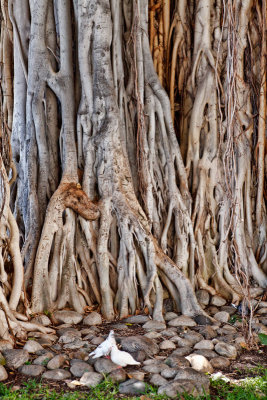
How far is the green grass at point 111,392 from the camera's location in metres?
2.31

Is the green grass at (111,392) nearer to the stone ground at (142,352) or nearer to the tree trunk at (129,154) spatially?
the stone ground at (142,352)

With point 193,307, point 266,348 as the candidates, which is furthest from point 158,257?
point 266,348

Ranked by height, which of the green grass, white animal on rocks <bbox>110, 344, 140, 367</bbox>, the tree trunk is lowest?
the green grass

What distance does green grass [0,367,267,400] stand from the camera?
91.1 inches

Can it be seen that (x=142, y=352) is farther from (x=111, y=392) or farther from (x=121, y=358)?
(x=111, y=392)

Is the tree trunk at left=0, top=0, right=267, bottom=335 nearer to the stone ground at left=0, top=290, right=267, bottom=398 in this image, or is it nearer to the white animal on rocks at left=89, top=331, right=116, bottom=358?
the stone ground at left=0, top=290, right=267, bottom=398

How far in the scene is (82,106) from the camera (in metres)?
3.94

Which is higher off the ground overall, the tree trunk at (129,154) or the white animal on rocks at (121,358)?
the tree trunk at (129,154)

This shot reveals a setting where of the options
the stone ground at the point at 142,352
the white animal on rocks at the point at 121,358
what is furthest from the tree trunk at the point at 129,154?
the white animal on rocks at the point at 121,358

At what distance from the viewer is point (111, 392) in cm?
239

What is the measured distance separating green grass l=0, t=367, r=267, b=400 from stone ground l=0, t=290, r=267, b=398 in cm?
5

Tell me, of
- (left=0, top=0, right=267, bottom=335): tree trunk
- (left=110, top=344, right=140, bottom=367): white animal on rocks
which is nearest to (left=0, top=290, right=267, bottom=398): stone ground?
(left=110, top=344, right=140, bottom=367): white animal on rocks

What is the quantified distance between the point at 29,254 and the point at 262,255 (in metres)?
1.98

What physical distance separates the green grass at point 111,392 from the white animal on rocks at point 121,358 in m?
0.20
